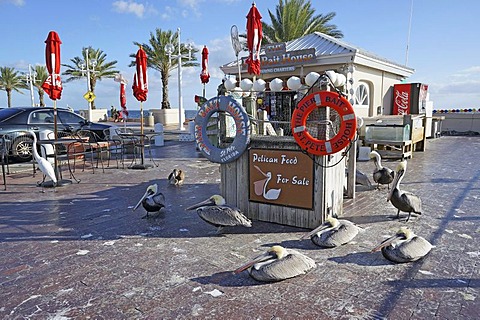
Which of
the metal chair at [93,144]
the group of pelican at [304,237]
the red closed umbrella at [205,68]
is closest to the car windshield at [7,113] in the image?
the metal chair at [93,144]

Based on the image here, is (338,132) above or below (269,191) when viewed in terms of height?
above

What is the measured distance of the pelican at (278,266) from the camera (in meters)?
3.06

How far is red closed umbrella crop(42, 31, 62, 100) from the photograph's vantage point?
704cm

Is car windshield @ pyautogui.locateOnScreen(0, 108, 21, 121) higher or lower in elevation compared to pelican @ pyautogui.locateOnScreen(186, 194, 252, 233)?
higher

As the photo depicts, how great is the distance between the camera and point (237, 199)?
494 centimetres

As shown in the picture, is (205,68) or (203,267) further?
(205,68)

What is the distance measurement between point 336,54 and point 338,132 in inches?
407

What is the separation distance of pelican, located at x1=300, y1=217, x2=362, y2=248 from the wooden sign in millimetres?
451

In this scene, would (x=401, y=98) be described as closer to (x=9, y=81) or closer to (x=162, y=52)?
(x=162, y=52)

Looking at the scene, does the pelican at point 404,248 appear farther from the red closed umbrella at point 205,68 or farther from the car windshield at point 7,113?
the red closed umbrella at point 205,68

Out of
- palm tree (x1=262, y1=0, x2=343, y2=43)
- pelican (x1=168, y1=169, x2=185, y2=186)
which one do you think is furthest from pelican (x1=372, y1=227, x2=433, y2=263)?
palm tree (x1=262, y1=0, x2=343, y2=43)

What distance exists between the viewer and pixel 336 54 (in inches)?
528

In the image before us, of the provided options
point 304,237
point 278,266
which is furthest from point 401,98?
point 278,266

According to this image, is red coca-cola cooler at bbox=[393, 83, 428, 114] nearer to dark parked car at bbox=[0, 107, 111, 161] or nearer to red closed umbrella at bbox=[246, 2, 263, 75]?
red closed umbrella at bbox=[246, 2, 263, 75]
